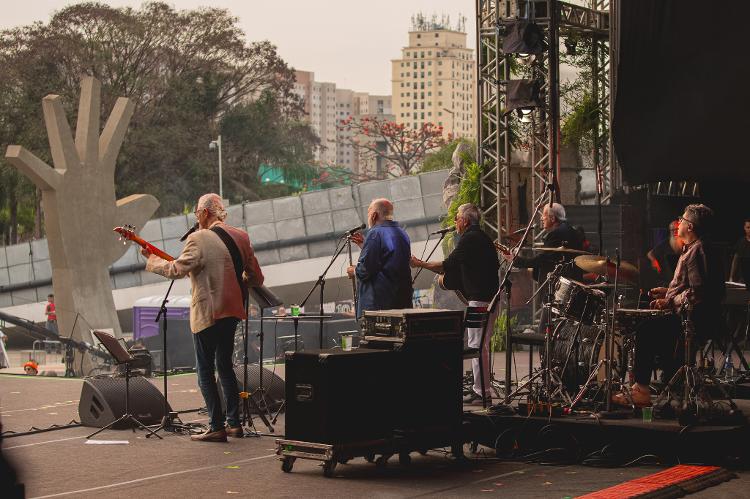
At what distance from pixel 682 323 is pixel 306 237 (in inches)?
1160

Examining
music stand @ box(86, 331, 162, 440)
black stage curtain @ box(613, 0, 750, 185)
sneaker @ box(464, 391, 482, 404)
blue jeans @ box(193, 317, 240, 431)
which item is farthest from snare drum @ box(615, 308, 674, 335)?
music stand @ box(86, 331, 162, 440)

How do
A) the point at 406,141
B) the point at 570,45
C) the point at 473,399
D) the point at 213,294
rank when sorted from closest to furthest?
the point at 213,294, the point at 473,399, the point at 570,45, the point at 406,141

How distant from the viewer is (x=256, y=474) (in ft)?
23.8

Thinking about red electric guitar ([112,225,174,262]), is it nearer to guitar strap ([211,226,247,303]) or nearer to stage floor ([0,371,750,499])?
guitar strap ([211,226,247,303])

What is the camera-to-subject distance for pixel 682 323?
788 cm

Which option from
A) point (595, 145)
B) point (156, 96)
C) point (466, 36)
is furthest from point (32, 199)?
point (466, 36)

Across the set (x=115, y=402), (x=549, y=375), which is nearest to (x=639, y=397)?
(x=549, y=375)

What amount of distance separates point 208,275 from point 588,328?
277 centimetres

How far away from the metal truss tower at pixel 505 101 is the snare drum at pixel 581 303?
8.11 metres

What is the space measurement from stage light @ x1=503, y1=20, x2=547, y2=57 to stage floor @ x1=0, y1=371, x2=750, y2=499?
8.03m

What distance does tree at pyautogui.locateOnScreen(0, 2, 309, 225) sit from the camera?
49000 mm

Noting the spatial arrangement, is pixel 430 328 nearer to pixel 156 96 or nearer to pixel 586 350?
pixel 586 350

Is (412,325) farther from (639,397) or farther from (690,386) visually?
(690,386)

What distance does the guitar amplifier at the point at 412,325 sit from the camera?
24.4ft
